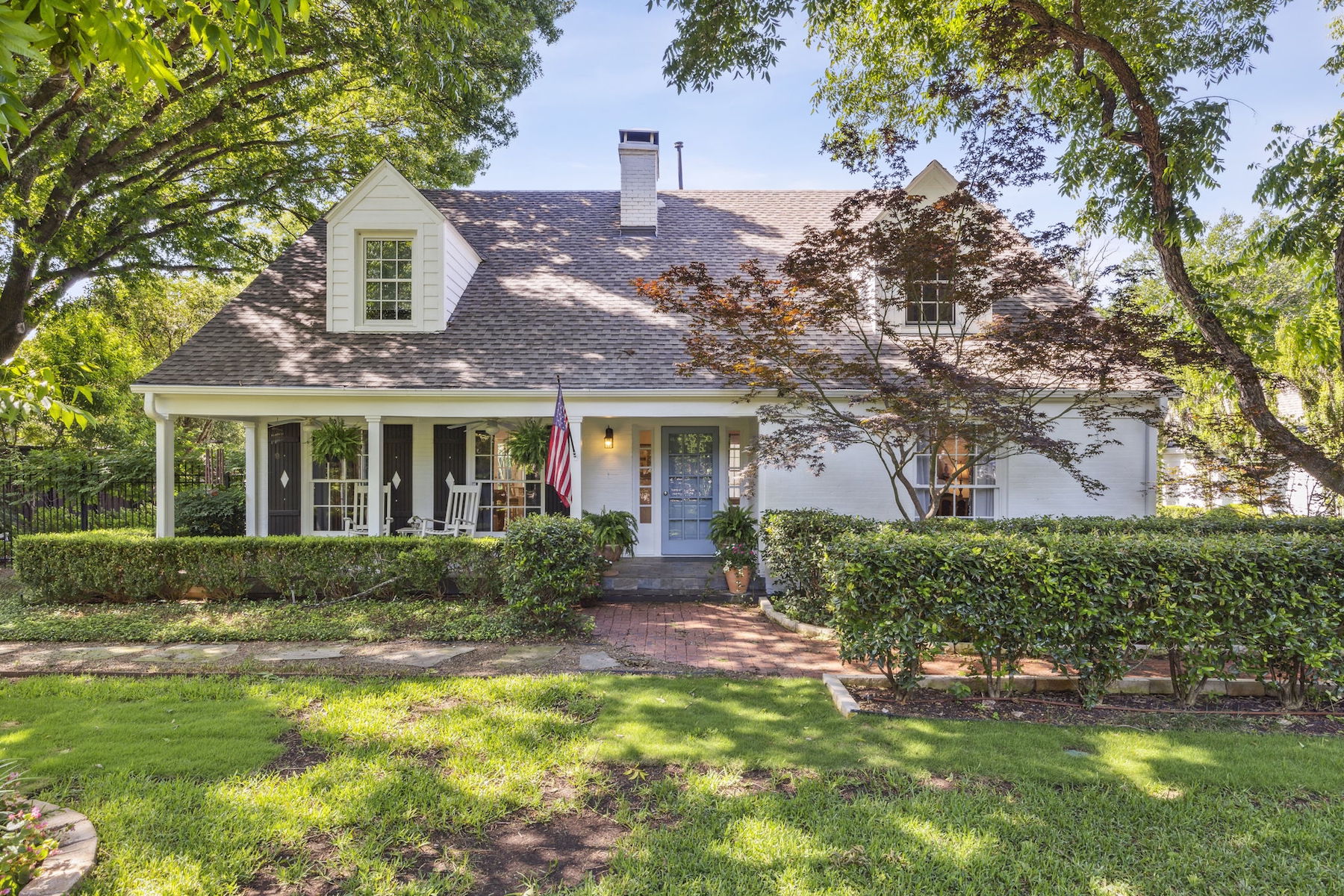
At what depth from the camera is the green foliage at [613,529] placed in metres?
9.30

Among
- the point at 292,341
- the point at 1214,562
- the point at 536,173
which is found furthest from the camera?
the point at 536,173

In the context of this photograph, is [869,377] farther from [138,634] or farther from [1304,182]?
[138,634]

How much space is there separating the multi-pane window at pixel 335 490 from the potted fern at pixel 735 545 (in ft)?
20.3

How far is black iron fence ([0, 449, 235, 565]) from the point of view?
11516mm

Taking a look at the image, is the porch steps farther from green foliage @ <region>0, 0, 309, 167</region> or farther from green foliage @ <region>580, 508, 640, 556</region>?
green foliage @ <region>0, 0, 309, 167</region>

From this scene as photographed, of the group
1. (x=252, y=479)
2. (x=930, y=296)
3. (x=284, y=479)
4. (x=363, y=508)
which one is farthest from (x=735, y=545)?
(x=252, y=479)

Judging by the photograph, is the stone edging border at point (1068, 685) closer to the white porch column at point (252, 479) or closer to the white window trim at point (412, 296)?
the white window trim at point (412, 296)

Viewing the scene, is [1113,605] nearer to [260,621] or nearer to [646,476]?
[646,476]

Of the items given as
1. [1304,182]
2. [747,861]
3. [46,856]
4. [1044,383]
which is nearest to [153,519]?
[46,856]

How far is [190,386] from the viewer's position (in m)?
8.89

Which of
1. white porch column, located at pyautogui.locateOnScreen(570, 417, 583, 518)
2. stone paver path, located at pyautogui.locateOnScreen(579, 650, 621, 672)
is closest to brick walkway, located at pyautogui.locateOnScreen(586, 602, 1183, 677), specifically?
stone paver path, located at pyautogui.locateOnScreen(579, 650, 621, 672)

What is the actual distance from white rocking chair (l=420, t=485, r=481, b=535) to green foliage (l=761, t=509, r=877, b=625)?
4.88 metres

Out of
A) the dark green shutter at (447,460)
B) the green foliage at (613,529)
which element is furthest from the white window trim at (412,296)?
the green foliage at (613,529)

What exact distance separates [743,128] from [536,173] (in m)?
7.54
